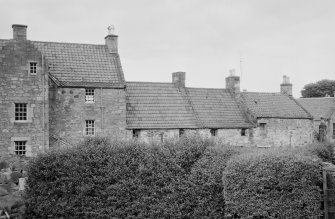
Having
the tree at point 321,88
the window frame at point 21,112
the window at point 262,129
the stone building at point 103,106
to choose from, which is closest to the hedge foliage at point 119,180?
the stone building at point 103,106

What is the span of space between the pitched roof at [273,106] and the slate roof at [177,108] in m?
1.62

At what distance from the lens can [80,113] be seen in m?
37.5

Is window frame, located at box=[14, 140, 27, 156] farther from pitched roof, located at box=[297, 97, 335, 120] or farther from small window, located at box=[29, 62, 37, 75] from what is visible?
pitched roof, located at box=[297, 97, 335, 120]

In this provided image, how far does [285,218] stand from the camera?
18078 millimetres

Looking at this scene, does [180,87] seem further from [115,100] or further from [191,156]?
[191,156]

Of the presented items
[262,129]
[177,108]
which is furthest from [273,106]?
[177,108]

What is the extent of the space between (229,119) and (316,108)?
27.7 meters

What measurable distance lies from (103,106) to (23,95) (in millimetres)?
6611

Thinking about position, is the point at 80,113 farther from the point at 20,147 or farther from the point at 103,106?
the point at 20,147

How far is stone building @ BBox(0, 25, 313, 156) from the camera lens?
35.1 metres

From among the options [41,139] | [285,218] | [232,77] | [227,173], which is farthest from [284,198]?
[232,77]

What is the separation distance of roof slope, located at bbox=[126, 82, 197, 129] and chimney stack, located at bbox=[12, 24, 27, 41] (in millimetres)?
10975

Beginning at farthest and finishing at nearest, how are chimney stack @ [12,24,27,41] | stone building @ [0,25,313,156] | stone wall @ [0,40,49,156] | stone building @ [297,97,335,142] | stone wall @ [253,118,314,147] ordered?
stone building @ [297,97,335,142], stone wall @ [253,118,314,147], chimney stack @ [12,24,27,41], stone building @ [0,25,313,156], stone wall @ [0,40,49,156]

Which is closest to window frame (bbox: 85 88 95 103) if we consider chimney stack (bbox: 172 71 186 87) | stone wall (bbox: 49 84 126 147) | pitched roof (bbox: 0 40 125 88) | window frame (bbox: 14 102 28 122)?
stone wall (bbox: 49 84 126 147)
